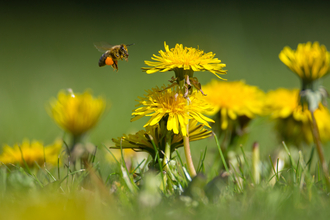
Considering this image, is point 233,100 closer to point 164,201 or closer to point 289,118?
point 289,118

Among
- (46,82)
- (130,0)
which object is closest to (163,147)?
(46,82)

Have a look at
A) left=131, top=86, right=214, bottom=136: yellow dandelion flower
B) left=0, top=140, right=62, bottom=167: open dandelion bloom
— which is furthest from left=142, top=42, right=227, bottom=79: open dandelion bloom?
left=0, top=140, right=62, bottom=167: open dandelion bloom

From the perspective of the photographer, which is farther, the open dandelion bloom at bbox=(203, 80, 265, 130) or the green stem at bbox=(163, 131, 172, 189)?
the open dandelion bloom at bbox=(203, 80, 265, 130)

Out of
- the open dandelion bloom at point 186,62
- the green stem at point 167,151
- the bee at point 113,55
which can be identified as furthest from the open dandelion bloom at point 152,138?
the bee at point 113,55

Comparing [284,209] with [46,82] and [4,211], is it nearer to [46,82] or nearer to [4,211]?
[4,211]

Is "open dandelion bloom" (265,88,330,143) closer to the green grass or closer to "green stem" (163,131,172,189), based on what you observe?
the green grass

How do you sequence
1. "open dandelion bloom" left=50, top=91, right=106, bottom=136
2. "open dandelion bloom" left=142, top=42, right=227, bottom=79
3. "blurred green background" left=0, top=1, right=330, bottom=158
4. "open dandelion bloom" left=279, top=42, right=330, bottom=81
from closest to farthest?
"open dandelion bloom" left=142, top=42, right=227, bottom=79
"open dandelion bloom" left=279, top=42, right=330, bottom=81
"open dandelion bloom" left=50, top=91, right=106, bottom=136
"blurred green background" left=0, top=1, right=330, bottom=158

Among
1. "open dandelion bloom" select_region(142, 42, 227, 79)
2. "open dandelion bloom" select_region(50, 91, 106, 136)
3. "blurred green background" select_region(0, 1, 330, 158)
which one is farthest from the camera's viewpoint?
"blurred green background" select_region(0, 1, 330, 158)
